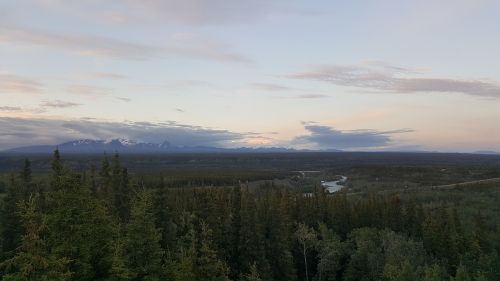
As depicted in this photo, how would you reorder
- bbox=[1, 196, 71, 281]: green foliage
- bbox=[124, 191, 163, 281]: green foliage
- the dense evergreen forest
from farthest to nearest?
1. bbox=[124, 191, 163, 281]: green foliage
2. the dense evergreen forest
3. bbox=[1, 196, 71, 281]: green foliage

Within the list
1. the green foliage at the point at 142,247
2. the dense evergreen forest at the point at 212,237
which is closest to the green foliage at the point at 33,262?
the dense evergreen forest at the point at 212,237

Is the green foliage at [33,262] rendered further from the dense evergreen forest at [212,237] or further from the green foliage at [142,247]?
the green foliage at [142,247]

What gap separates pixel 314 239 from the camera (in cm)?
7788

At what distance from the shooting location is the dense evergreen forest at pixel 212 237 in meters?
31.1

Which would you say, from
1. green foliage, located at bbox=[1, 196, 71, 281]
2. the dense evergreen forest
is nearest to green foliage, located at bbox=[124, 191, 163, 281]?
the dense evergreen forest

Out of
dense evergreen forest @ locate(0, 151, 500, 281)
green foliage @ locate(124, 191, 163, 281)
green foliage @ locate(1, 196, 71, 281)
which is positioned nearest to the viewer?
green foliage @ locate(1, 196, 71, 281)

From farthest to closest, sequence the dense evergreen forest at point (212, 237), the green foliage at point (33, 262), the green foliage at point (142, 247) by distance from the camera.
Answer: the green foliage at point (142, 247)
the dense evergreen forest at point (212, 237)
the green foliage at point (33, 262)

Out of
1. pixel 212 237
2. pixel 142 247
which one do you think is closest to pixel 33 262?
pixel 142 247

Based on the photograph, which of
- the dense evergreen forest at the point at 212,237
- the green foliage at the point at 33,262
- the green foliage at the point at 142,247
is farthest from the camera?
the green foliage at the point at 142,247

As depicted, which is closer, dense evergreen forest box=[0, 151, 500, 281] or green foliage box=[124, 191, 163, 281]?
dense evergreen forest box=[0, 151, 500, 281]

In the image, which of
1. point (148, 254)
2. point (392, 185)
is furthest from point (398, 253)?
point (392, 185)

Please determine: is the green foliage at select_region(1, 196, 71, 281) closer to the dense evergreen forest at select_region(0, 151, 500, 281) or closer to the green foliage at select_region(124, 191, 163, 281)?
the dense evergreen forest at select_region(0, 151, 500, 281)

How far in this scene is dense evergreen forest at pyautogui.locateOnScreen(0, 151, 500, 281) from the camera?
31.1m

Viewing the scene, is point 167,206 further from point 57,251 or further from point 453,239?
point 453,239
